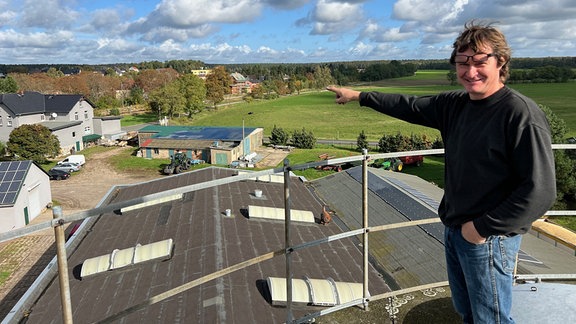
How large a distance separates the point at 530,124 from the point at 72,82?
89964mm

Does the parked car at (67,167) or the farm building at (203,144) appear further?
the farm building at (203,144)

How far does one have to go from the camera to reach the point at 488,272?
234cm

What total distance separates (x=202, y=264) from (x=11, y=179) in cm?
2149

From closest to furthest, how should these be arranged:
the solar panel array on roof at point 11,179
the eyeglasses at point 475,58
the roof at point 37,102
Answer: the eyeglasses at point 475,58, the solar panel array on roof at point 11,179, the roof at point 37,102

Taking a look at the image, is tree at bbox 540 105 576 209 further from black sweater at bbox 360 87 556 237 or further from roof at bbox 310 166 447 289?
black sweater at bbox 360 87 556 237

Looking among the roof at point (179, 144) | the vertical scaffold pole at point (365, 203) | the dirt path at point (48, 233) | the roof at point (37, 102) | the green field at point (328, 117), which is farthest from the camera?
the green field at point (328, 117)

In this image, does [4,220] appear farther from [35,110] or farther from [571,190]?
[571,190]

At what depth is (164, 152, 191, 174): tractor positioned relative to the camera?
38.9 m

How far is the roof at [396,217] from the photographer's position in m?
12.1

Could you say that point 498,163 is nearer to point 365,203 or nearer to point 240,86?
point 365,203

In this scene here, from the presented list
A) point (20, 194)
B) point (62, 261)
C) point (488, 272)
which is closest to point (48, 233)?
point (20, 194)

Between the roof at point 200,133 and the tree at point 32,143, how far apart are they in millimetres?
10755

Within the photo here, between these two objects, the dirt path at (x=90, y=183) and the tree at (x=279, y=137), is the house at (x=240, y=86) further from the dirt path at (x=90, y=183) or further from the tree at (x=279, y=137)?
the dirt path at (x=90, y=183)

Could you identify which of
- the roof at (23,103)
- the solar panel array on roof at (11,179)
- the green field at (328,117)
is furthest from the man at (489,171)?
the green field at (328,117)
